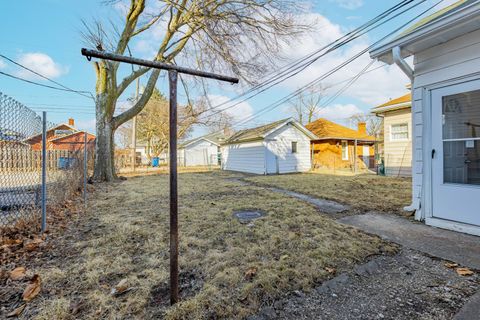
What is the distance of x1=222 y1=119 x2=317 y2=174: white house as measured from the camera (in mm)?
13445

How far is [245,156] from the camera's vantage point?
51.6 ft

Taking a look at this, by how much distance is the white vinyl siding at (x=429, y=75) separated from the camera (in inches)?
117

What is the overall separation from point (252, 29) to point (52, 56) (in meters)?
8.89

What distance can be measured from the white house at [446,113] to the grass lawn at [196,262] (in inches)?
51.7

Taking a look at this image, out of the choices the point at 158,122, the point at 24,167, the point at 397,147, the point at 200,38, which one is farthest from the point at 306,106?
the point at 24,167

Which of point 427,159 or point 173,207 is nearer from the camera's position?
point 173,207

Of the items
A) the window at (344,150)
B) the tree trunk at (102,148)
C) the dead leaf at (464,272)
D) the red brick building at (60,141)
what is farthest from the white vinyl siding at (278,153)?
the dead leaf at (464,272)

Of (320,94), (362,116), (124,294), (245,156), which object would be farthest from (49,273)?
(362,116)

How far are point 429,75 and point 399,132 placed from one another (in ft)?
27.6

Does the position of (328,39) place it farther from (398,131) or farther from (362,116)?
(362,116)

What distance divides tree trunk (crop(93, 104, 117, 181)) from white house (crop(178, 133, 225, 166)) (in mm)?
17339

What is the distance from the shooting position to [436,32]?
3.02m

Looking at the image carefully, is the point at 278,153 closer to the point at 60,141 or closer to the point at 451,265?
the point at 451,265

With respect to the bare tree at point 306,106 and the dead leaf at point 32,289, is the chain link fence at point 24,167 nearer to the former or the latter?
the dead leaf at point 32,289
